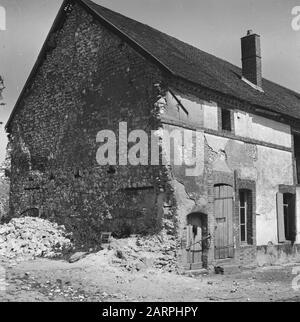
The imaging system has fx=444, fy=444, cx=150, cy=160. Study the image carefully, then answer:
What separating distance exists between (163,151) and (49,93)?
6.15 meters

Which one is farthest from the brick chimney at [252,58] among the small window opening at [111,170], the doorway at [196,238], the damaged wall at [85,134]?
the small window opening at [111,170]

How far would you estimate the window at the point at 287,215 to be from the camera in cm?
1628

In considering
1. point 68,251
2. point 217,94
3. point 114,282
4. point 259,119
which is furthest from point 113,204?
point 259,119

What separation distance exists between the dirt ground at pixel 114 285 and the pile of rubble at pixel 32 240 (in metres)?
0.84

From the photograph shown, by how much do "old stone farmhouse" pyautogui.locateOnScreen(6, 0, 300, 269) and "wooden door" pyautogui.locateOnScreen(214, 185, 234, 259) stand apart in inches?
1.9

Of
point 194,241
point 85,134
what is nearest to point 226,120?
point 194,241

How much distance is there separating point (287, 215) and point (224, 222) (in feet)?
14.9

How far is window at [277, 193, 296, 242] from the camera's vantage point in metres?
16.3

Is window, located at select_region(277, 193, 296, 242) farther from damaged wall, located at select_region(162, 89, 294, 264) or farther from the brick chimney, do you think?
the brick chimney

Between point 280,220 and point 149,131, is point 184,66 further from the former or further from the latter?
point 280,220

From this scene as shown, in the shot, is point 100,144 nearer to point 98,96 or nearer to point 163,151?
point 98,96

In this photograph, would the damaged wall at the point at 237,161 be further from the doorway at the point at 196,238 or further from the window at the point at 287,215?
the window at the point at 287,215

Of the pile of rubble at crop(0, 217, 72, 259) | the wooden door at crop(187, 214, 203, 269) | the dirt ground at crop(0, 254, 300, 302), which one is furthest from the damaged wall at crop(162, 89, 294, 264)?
the pile of rubble at crop(0, 217, 72, 259)

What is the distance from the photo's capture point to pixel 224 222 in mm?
13797
